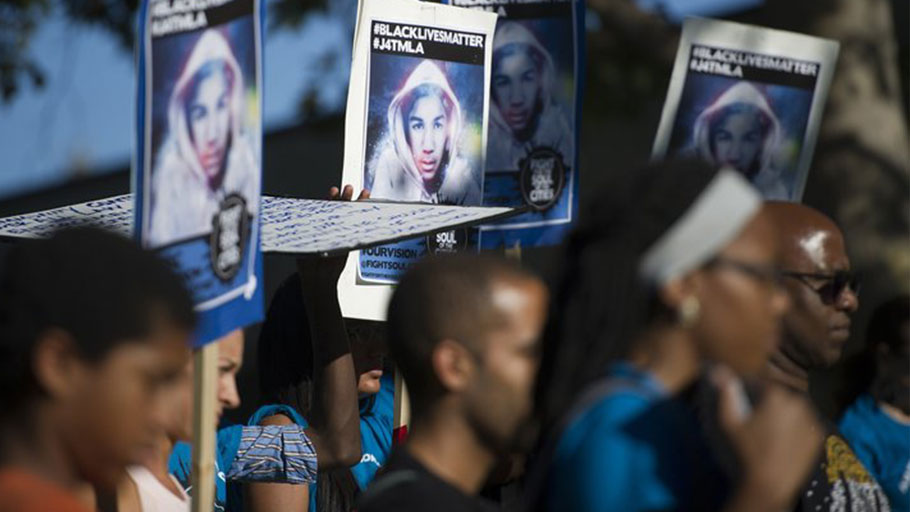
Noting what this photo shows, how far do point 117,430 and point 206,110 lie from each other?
1.46 meters

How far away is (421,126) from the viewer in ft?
19.2

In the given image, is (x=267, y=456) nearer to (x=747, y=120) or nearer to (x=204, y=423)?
(x=204, y=423)

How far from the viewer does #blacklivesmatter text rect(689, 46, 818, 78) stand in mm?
6539

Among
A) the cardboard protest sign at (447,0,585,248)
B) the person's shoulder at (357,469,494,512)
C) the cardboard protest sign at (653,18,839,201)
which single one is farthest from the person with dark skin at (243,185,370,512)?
the cardboard protest sign at (653,18,839,201)

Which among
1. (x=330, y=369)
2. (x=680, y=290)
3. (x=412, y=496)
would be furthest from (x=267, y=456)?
(x=680, y=290)

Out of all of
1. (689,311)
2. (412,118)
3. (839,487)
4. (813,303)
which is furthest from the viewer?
(412,118)

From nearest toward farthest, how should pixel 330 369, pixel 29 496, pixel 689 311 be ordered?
pixel 29 496
pixel 689 311
pixel 330 369

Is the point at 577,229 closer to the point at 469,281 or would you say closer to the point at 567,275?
the point at 567,275

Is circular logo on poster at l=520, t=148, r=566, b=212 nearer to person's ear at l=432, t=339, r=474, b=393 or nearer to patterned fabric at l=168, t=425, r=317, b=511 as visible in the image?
patterned fabric at l=168, t=425, r=317, b=511

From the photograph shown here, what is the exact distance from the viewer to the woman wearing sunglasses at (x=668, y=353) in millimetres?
2674

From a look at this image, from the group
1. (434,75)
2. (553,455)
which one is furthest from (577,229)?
(434,75)

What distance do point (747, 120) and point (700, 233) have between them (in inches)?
155
